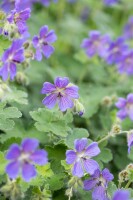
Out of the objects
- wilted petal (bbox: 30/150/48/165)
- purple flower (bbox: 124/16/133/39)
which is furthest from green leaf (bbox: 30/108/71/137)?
purple flower (bbox: 124/16/133/39)

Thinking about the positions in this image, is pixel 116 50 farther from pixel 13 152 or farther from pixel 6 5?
pixel 13 152

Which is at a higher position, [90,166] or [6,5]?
[6,5]

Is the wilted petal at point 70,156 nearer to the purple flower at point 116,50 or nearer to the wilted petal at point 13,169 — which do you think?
the wilted petal at point 13,169

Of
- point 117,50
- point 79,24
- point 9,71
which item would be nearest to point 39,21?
point 79,24

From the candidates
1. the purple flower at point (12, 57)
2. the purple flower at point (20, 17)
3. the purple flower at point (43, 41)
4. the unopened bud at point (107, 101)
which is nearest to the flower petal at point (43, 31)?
the purple flower at point (43, 41)

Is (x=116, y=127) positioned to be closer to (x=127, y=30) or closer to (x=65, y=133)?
(x=65, y=133)

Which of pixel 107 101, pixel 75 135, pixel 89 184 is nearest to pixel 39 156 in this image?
pixel 89 184

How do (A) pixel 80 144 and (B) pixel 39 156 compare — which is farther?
(A) pixel 80 144
